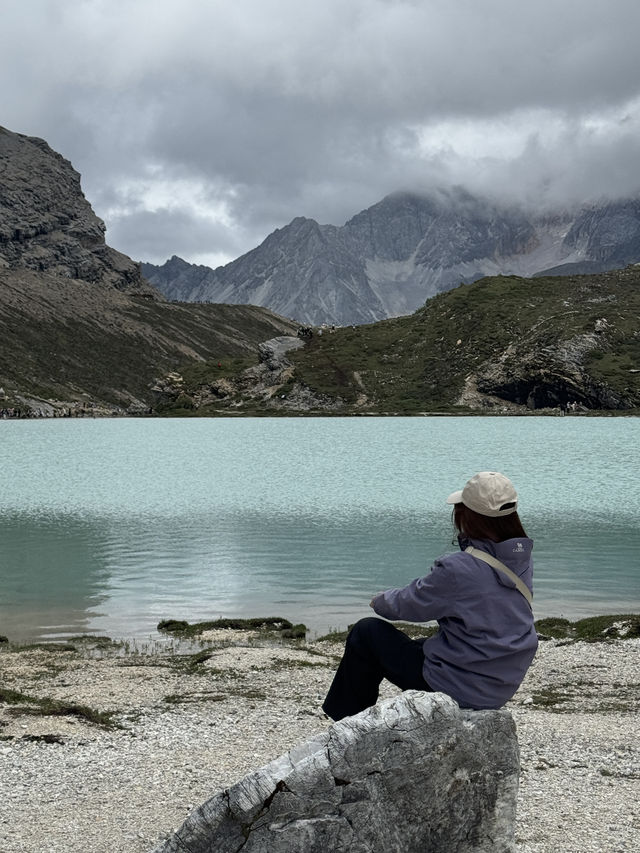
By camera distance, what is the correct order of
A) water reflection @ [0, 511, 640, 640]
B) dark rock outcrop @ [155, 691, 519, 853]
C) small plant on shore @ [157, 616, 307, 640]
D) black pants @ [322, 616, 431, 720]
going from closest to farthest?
dark rock outcrop @ [155, 691, 519, 853] < black pants @ [322, 616, 431, 720] < small plant on shore @ [157, 616, 307, 640] < water reflection @ [0, 511, 640, 640]

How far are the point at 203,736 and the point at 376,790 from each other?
7708mm

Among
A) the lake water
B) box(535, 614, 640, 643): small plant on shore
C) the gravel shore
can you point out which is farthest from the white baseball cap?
the lake water

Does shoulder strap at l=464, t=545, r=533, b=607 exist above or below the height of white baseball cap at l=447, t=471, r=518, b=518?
below

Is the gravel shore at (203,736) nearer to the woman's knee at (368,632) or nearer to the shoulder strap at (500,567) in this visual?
the woman's knee at (368,632)

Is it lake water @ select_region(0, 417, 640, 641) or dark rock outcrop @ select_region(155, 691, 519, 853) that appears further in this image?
lake water @ select_region(0, 417, 640, 641)

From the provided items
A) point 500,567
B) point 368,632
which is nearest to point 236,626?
point 368,632

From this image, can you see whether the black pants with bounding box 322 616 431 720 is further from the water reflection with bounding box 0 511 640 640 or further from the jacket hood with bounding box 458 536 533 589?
the water reflection with bounding box 0 511 640 640

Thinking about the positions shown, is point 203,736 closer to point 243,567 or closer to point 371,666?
point 371,666

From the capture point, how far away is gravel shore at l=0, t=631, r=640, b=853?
33.3 ft

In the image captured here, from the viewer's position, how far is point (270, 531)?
4469cm

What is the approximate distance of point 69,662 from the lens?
2095cm

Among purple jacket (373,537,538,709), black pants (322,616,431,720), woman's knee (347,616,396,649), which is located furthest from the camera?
woman's knee (347,616,396,649)

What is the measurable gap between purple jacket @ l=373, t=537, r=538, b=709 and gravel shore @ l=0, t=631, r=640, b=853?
283cm

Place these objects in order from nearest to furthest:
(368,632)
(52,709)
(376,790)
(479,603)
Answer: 1. (376,790)
2. (479,603)
3. (368,632)
4. (52,709)
